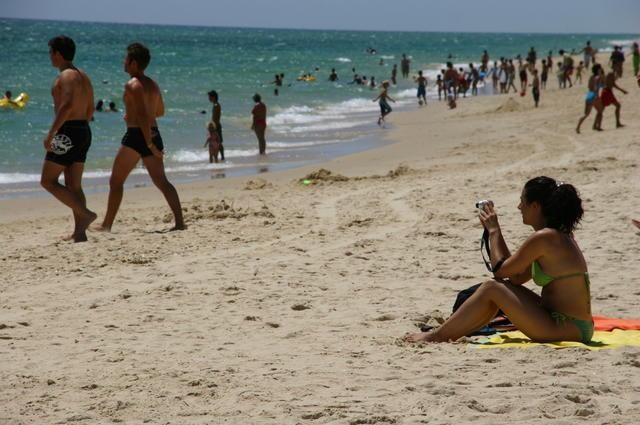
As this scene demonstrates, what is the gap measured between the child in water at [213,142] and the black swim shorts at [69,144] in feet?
24.1

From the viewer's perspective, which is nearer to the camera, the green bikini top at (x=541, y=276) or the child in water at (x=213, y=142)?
the green bikini top at (x=541, y=276)

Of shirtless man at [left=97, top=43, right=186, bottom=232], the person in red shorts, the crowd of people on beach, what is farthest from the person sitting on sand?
shirtless man at [left=97, top=43, right=186, bottom=232]

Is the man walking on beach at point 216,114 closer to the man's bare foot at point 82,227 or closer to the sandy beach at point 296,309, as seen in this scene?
the sandy beach at point 296,309

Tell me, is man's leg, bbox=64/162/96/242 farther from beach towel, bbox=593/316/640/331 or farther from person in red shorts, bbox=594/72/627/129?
person in red shorts, bbox=594/72/627/129

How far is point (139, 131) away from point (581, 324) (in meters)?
4.50

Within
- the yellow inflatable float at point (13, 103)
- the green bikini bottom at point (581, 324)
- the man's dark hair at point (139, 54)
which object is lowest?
the green bikini bottom at point (581, 324)

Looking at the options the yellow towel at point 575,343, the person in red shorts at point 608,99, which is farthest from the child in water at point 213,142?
the yellow towel at point 575,343

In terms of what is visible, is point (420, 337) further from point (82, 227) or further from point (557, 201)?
point (82, 227)

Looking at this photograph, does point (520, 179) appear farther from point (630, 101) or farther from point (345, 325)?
point (630, 101)

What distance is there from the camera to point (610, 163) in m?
11.4

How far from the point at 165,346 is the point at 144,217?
463 cm

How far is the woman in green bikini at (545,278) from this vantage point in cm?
461

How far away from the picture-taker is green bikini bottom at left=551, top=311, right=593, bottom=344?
469cm

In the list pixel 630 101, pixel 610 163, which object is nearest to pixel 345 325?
pixel 610 163
